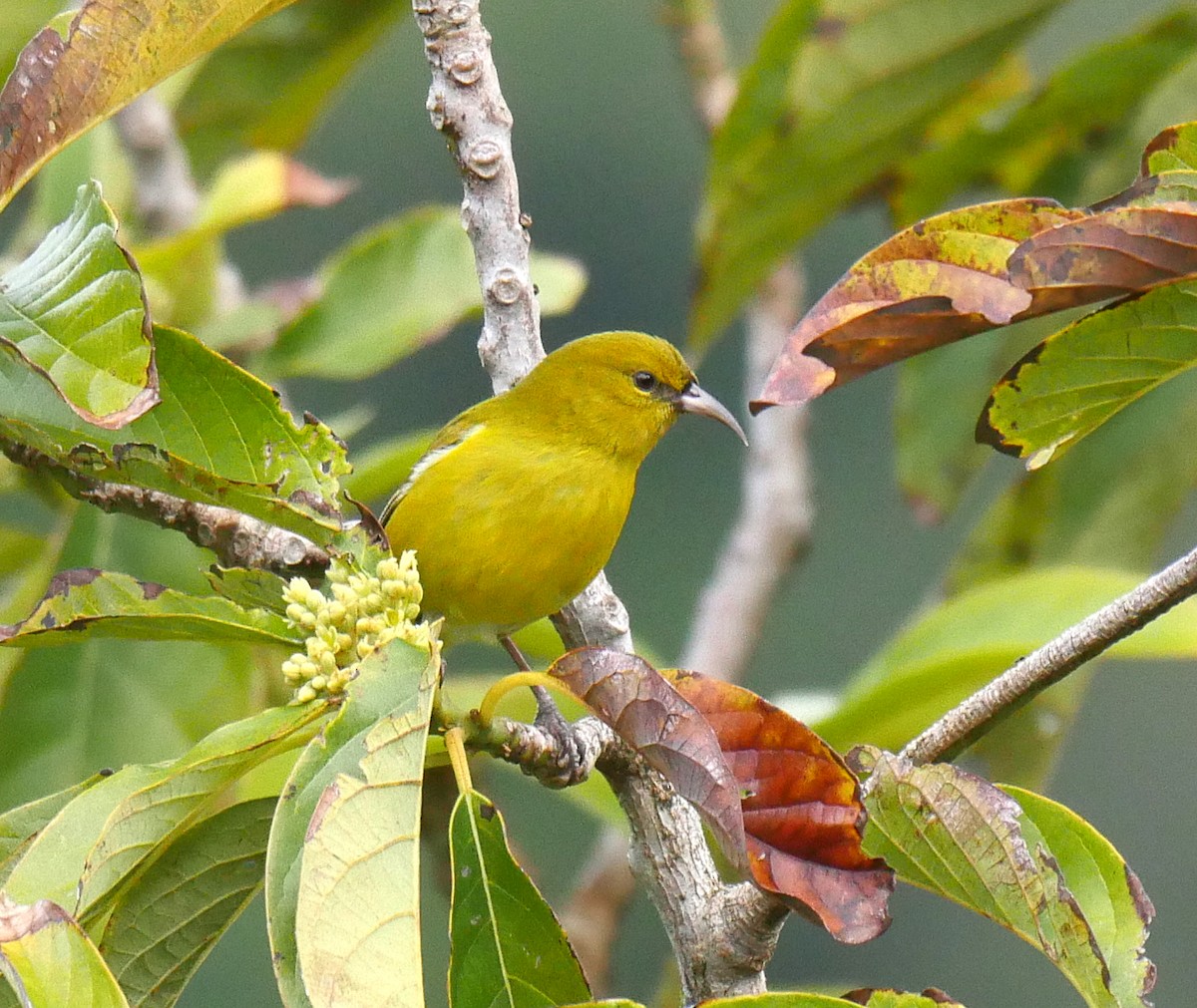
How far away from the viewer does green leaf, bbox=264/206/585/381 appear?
3.13 meters

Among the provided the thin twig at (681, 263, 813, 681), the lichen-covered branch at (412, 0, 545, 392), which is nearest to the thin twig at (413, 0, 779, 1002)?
the lichen-covered branch at (412, 0, 545, 392)

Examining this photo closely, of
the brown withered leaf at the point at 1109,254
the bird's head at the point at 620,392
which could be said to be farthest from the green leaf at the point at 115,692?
the brown withered leaf at the point at 1109,254

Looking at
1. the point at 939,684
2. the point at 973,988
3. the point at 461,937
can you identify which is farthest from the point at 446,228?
the point at 973,988

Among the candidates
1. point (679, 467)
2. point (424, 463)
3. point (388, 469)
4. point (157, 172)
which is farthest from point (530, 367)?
point (679, 467)

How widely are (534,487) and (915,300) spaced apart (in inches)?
57.1

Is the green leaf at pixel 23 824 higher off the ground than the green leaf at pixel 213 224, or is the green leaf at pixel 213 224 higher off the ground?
the green leaf at pixel 213 224

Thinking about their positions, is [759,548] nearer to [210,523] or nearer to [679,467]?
[210,523]

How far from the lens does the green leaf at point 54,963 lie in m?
1.09

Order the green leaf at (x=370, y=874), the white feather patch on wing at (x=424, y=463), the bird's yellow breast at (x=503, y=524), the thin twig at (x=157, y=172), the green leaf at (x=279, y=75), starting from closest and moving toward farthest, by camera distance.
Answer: the green leaf at (x=370, y=874) → the bird's yellow breast at (x=503, y=524) → the white feather patch on wing at (x=424, y=463) → the thin twig at (x=157, y=172) → the green leaf at (x=279, y=75)

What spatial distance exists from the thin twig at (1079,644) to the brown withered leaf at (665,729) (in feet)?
0.69

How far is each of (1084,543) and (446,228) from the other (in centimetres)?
155

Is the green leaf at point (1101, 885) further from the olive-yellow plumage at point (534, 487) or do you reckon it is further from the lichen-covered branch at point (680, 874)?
the olive-yellow plumage at point (534, 487)

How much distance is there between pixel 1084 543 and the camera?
330cm

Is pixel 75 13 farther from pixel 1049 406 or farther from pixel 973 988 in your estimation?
pixel 973 988
